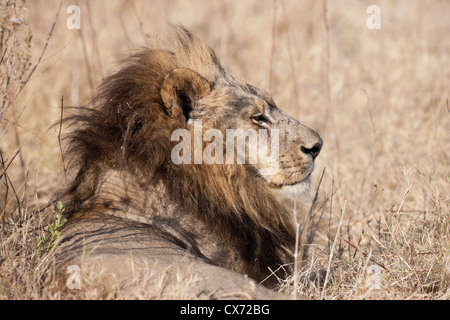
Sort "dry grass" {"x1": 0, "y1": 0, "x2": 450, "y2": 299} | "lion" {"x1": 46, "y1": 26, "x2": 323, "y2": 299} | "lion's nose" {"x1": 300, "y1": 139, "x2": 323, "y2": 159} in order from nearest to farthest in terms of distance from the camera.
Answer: "lion" {"x1": 46, "y1": 26, "x2": 323, "y2": 299} → "dry grass" {"x1": 0, "y1": 0, "x2": 450, "y2": 299} → "lion's nose" {"x1": 300, "y1": 139, "x2": 323, "y2": 159}

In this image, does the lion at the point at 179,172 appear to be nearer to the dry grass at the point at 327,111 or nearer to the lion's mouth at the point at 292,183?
the lion's mouth at the point at 292,183

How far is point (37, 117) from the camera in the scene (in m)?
7.93

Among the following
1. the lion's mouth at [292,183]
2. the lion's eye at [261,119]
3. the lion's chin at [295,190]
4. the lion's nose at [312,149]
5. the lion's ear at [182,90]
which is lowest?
the lion's chin at [295,190]

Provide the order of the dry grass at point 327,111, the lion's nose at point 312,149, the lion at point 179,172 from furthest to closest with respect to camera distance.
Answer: the lion's nose at point 312,149 < the dry grass at point 327,111 < the lion at point 179,172

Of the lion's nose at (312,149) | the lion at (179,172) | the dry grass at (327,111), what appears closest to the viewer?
the lion at (179,172)

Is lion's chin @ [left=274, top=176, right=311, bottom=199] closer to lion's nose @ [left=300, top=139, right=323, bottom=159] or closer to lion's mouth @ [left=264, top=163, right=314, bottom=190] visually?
lion's mouth @ [left=264, top=163, right=314, bottom=190]

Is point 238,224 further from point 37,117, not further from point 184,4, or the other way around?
point 184,4

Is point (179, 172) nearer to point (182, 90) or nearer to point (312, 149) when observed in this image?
point (182, 90)

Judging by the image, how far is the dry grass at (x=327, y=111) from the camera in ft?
12.3

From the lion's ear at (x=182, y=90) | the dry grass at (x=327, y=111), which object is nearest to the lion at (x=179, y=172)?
the lion's ear at (x=182, y=90)

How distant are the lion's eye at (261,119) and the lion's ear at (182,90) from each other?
0.34 metres

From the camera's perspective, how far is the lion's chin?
3.95m

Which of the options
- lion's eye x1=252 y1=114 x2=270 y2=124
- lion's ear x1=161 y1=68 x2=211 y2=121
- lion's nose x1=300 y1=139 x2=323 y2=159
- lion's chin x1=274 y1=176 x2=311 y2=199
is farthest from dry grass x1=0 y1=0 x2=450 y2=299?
lion's ear x1=161 y1=68 x2=211 y2=121
